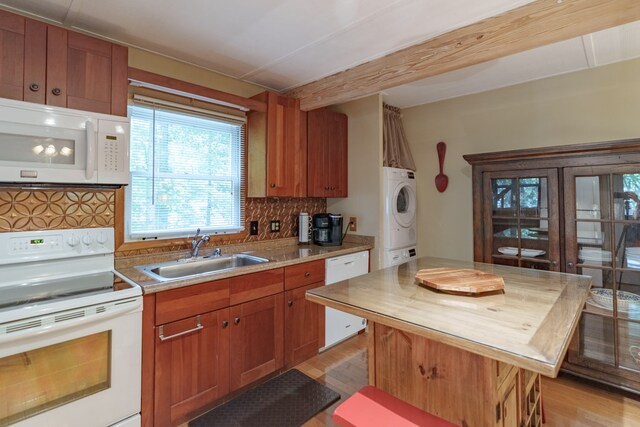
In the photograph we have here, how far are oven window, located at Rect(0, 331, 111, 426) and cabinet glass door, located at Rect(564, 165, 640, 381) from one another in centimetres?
313

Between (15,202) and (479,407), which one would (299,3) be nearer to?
(15,202)

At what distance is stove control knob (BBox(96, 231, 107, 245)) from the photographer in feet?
6.54

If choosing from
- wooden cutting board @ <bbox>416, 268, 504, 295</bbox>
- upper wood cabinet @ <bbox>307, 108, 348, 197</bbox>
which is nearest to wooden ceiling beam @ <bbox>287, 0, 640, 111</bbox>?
upper wood cabinet @ <bbox>307, 108, 348, 197</bbox>

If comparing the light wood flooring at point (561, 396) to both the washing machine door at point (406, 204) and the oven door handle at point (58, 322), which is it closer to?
the oven door handle at point (58, 322)

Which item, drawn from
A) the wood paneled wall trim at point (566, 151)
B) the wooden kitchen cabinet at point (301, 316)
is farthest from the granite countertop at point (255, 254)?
the wood paneled wall trim at point (566, 151)

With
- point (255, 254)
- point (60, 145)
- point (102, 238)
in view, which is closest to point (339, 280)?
point (255, 254)

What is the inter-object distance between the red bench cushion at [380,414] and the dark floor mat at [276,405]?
0.91 meters

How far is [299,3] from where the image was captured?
176 cm

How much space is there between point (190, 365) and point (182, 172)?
1440 mm

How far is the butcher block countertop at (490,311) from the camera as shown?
963 mm

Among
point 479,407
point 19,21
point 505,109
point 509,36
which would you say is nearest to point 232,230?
point 19,21

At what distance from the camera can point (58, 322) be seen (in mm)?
1388

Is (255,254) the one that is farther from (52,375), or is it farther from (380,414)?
(380,414)

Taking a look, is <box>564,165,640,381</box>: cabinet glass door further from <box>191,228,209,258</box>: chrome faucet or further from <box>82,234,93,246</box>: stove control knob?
<box>82,234,93,246</box>: stove control knob
